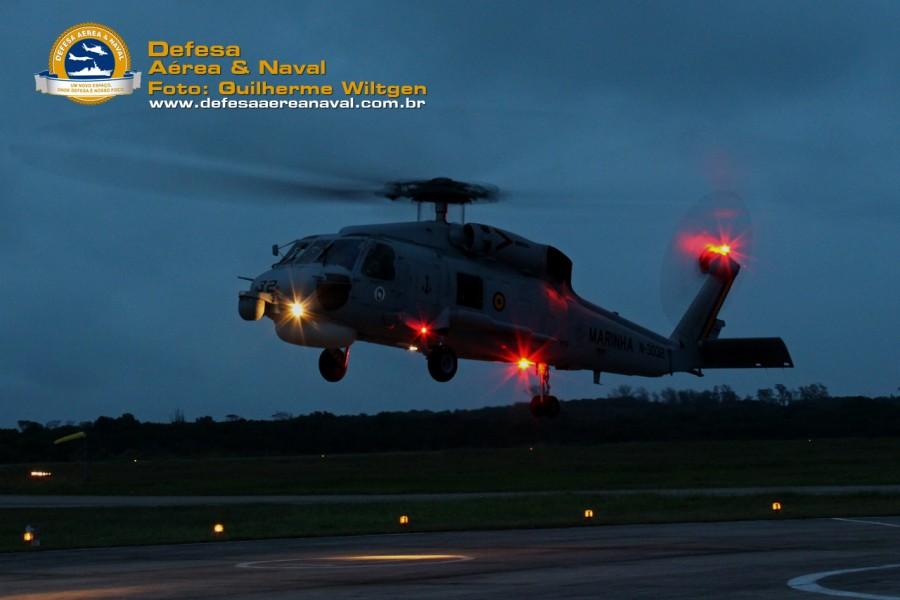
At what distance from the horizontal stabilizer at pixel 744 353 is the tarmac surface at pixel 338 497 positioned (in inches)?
253

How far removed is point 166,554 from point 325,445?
67015 millimetres

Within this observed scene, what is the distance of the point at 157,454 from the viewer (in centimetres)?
9606

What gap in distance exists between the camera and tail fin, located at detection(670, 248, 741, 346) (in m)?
41.6

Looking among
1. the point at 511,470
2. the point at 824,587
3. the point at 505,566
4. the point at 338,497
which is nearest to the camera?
the point at 824,587

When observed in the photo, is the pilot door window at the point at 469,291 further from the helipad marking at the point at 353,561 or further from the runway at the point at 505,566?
the helipad marking at the point at 353,561

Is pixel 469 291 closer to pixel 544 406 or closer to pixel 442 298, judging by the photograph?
pixel 442 298

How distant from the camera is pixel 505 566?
2047 centimetres

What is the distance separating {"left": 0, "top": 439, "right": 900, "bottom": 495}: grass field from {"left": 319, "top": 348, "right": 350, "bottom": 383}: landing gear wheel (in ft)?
84.7

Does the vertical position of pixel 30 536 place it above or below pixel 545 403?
below

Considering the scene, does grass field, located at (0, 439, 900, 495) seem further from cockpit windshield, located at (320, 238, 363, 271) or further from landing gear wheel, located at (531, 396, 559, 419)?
cockpit windshield, located at (320, 238, 363, 271)

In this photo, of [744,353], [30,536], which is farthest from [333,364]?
[744,353]

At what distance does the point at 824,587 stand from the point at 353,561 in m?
8.97

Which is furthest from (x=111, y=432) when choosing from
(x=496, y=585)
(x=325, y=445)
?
(x=496, y=585)

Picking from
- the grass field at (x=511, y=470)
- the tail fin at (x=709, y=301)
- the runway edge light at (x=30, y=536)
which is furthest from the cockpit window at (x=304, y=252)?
the grass field at (x=511, y=470)
